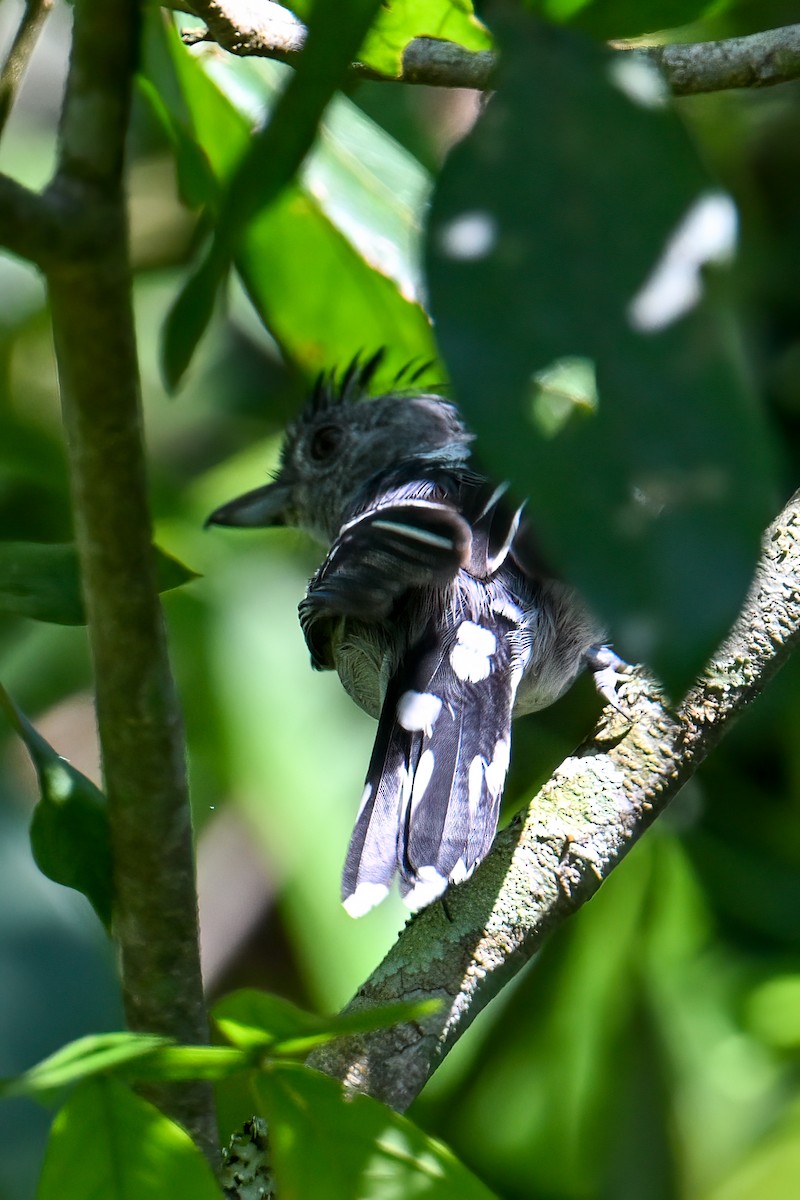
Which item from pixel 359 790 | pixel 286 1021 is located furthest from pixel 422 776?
pixel 359 790

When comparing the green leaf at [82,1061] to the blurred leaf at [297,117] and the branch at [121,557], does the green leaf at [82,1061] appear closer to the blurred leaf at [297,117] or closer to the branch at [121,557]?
the branch at [121,557]

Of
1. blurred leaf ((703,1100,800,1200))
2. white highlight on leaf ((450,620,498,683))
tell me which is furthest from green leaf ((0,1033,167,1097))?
blurred leaf ((703,1100,800,1200))

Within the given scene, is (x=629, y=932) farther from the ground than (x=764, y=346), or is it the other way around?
(x=764, y=346)

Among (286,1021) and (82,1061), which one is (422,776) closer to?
(286,1021)

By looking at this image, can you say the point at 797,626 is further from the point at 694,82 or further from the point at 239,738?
the point at 239,738

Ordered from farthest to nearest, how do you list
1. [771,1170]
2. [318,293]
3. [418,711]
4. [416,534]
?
[771,1170] < [318,293] < [418,711] < [416,534]

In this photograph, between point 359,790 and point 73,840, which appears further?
point 359,790

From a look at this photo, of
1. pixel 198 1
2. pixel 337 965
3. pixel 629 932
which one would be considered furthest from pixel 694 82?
pixel 629 932

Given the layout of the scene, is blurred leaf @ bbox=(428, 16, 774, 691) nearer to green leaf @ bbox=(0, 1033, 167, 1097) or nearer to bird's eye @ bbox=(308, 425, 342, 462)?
green leaf @ bbox=(0, 1033, 167, 1097)

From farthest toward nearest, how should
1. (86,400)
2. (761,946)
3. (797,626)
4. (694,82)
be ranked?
(761,946) < (797,626) < (694,82) < (86,400)
